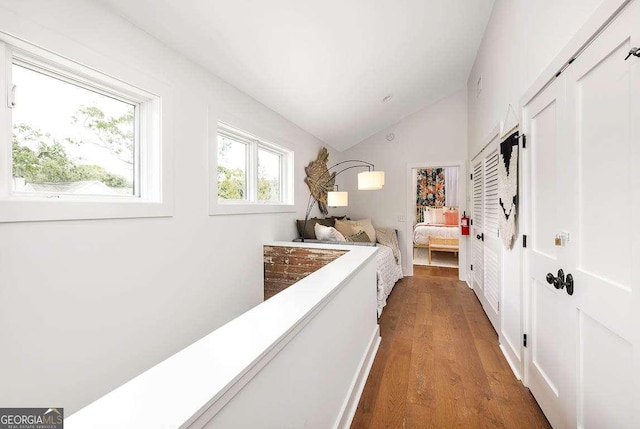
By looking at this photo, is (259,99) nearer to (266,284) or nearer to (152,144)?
(152,144)

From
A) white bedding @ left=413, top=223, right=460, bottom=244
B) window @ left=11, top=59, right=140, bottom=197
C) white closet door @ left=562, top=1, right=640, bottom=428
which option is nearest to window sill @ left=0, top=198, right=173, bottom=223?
window @ left=11, top=59, right=140, bottom=197

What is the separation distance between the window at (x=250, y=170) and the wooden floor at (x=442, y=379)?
186 centimetres

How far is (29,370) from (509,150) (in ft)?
10.5

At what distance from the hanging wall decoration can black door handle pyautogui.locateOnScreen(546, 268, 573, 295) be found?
2.41 feet

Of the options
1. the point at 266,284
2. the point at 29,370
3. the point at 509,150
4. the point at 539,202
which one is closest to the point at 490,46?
the point at 509,150

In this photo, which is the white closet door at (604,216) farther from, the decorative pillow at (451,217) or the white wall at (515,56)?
the decorative pillow at (451,217)

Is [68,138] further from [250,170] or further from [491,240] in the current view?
[491,240]

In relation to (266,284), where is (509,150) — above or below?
above

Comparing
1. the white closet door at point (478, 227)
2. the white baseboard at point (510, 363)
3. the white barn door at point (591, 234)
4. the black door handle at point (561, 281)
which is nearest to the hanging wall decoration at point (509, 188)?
the white barn door at point (591, 234)

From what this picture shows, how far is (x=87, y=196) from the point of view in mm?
1681

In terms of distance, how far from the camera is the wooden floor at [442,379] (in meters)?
1.74

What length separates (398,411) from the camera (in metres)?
1.80

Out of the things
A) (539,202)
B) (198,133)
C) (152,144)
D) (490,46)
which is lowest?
(539,202)

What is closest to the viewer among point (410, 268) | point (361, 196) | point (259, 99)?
point (259, 99)
